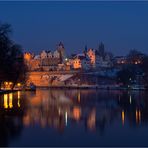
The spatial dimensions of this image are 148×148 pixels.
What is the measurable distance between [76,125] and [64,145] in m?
4.37

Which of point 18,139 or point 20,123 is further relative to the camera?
point 20,123

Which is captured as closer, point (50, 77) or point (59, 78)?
point (50, 77)

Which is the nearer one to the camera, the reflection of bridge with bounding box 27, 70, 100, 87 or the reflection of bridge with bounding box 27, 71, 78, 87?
the reflection of bridge with bounding box 27, 70, 100, 87

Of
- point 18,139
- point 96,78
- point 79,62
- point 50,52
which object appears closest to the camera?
point 18,139

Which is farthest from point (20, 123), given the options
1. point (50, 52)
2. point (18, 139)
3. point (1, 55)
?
point (50, 52)

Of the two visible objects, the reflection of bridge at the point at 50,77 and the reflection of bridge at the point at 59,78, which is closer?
the reflection of bridge at the point at 59,78

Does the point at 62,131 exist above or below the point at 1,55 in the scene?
below

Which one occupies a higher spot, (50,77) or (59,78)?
(50,77)

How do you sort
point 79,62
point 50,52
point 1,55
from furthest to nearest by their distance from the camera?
point 50,52 → point 79,62 → point 1,55

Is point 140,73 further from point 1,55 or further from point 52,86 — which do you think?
point 1,55

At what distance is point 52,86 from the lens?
9356 cm

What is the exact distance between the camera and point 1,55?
32.1m

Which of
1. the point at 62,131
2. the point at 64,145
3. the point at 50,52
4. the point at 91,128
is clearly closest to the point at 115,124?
the point at 91,128

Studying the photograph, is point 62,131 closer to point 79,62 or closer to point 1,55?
point 1,55
